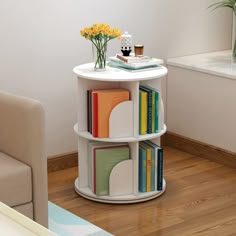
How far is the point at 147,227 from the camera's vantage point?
312 centimetres

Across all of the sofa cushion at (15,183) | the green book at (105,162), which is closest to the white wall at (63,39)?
the green book at (105,162)

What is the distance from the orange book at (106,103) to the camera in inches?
130

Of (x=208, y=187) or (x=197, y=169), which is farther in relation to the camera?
(x=197, y=169)

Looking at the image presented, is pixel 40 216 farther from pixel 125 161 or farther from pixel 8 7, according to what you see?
pixel 8 7

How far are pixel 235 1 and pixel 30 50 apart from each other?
4.54ft

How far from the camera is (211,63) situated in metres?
4.15

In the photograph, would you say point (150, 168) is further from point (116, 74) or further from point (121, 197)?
point (116, 74)

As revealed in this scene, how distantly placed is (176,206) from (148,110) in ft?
1.73

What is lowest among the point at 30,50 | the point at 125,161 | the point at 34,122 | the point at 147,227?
the point at 147,227

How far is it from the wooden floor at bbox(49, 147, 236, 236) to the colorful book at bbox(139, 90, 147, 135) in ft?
1.30

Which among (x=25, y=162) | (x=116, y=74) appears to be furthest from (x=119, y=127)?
(x=25, y=162)

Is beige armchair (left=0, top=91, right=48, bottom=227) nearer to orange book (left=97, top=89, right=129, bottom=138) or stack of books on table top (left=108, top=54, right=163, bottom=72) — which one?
orange book (left=97, top=89, right=129, bottom=138)

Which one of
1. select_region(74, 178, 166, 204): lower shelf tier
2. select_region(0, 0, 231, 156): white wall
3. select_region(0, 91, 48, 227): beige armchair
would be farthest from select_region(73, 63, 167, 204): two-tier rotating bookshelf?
select_region(0, 91, 48, 227): beige armchair

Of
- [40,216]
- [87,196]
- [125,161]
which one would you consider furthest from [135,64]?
[40,216]
